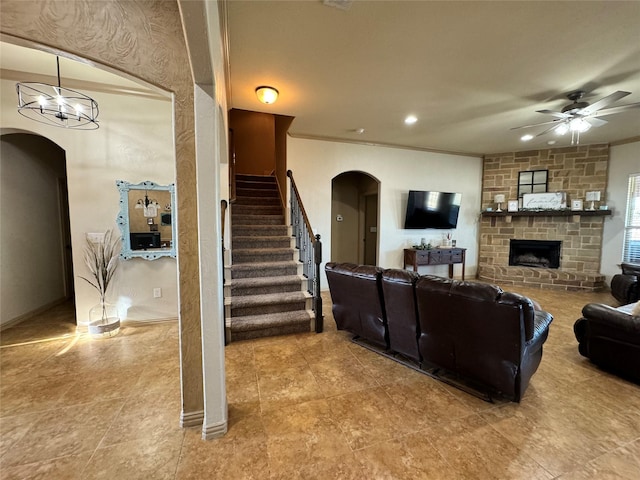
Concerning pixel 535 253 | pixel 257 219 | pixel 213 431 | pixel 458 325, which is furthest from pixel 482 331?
pixel 535 253

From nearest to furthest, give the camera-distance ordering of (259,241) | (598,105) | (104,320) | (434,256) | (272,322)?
(598,105) → (272,322) → (104,320) → (259,241) → (434,256)

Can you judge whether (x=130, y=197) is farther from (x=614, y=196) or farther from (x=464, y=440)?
(x=614, y=196)

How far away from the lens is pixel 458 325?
213 cm

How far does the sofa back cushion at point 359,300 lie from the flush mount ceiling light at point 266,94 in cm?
223

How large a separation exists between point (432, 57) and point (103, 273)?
14.5ft

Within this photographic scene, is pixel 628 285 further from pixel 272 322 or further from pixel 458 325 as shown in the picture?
pixel 272 322

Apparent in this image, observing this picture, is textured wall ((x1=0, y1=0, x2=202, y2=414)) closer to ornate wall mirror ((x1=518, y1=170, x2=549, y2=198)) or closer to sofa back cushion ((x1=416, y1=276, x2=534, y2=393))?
sofa back cushion ((x1=416, y1=276, x2=534, y2=393))

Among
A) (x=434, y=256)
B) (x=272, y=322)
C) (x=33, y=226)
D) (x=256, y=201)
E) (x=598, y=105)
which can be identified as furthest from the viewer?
(x=434, y=256)

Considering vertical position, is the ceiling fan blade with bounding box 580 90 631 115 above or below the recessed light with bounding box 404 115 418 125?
below

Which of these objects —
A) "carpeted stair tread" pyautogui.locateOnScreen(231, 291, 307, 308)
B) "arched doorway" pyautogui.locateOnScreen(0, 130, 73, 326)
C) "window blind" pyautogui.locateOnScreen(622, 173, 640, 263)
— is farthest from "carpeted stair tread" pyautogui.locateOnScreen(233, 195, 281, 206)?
"window blind" pyautogui.locateOnScreen(622, 173, 640, 263)

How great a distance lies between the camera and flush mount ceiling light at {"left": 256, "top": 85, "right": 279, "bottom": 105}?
10.7 feet

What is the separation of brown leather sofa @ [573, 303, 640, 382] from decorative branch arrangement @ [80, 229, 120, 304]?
17.1 feet

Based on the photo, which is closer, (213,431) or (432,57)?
(213,431)

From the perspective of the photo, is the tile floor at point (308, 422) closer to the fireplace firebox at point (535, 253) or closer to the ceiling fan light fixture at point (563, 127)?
the ceiling fan light fixture at point (563, 127)
